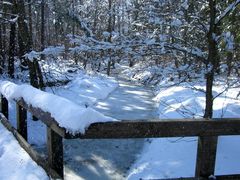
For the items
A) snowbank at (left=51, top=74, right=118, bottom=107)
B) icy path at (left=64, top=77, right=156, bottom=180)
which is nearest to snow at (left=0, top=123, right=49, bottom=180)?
icy path at (left=64, top=77, right=156, bottom=180)

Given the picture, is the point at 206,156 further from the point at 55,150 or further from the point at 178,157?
the point at 178,157

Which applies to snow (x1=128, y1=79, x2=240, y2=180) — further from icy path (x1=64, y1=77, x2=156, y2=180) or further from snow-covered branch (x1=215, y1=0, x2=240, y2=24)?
snow-covered branch (x1=215, y1=0, x2=240, y2=24)

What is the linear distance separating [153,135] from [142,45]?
9.79 feet

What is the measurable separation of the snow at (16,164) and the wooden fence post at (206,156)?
170 centimetres

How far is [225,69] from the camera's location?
7.11 metres

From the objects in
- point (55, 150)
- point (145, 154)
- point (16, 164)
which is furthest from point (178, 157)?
point (55, 150)

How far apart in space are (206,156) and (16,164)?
269 cm

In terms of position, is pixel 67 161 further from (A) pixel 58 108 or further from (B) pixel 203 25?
(A) pixel 58 108

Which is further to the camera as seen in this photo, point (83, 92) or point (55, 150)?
point (83, 92)

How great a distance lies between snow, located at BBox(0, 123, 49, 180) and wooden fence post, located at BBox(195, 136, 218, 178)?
170 cm

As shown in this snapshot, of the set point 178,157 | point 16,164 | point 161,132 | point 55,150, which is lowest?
point 178,157

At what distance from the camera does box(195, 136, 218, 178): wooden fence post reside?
4.16 meters

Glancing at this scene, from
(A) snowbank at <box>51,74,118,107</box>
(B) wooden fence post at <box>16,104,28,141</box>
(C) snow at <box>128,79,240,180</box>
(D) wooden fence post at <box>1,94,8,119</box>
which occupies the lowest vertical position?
(A) snowbank at <box>51,74,118,107</box>

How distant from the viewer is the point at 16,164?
5.52m
